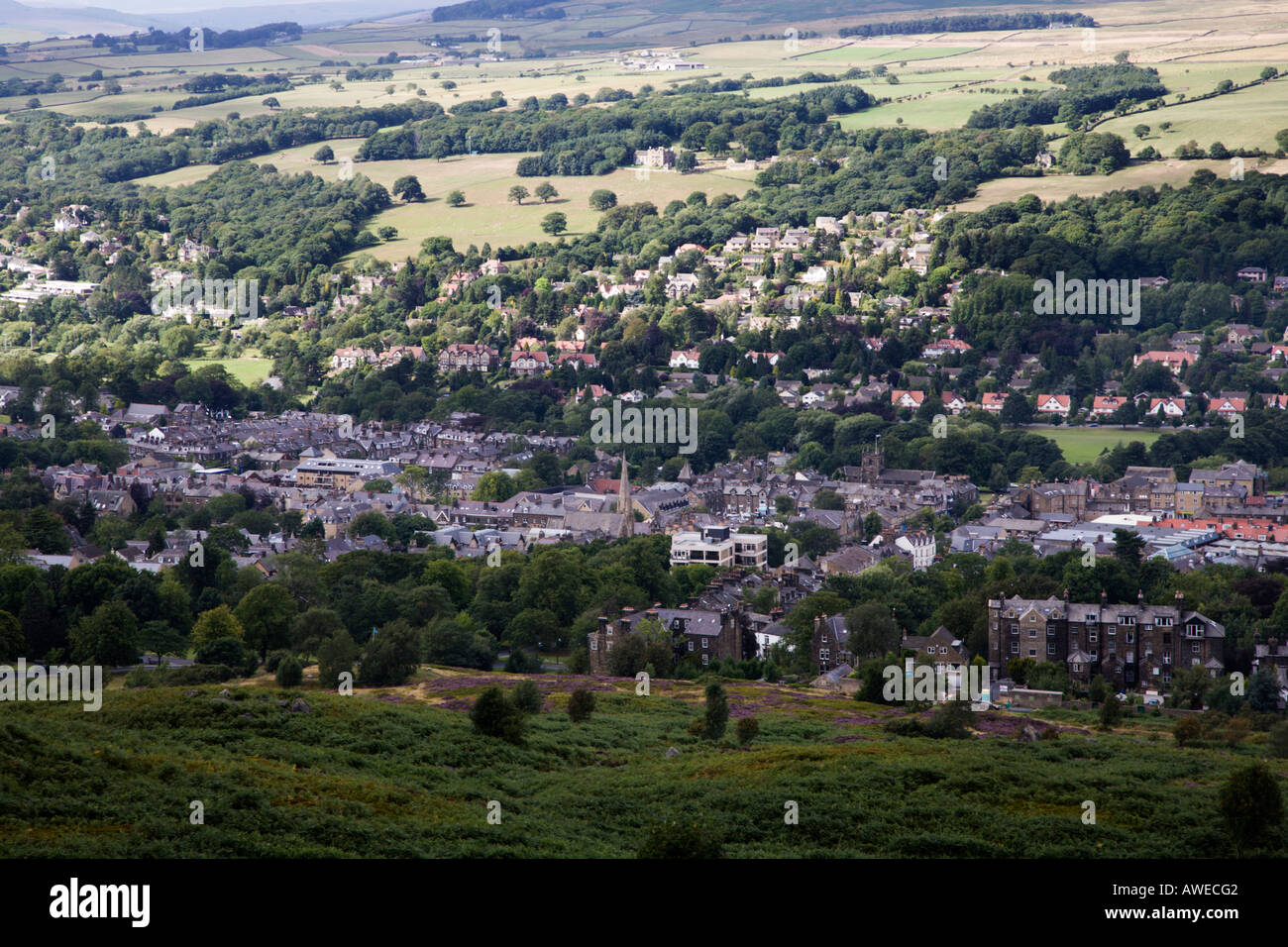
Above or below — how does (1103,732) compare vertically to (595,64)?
below

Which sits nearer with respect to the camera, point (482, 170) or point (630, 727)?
point (630, 727)

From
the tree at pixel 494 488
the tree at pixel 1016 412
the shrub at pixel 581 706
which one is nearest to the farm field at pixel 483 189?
the tree at pixel 1016 412

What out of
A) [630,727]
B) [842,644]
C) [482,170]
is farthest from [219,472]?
[482,170]

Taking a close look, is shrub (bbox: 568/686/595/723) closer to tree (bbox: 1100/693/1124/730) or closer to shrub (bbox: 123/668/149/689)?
shrub (bbox: 123/668/149/689)

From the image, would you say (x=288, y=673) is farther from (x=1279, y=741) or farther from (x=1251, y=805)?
(x=1279, y=741)

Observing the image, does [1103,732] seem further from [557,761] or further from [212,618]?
[212,618]
